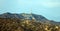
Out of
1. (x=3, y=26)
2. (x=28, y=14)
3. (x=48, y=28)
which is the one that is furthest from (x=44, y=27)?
(x=3, y=26)

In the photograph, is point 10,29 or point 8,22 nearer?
point 10,29

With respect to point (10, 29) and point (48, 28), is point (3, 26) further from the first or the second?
point (48, 28)

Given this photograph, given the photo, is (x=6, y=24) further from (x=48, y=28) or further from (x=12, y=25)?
(x=48, y=28)

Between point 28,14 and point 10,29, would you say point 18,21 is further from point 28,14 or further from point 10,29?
point 10,29

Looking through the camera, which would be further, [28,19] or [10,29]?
[28,19]

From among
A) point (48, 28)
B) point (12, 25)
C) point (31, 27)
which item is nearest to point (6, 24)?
point (12, 25)

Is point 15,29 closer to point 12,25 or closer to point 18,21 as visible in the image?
point 12,25

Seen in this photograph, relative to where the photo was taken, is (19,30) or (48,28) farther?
(48,28)
